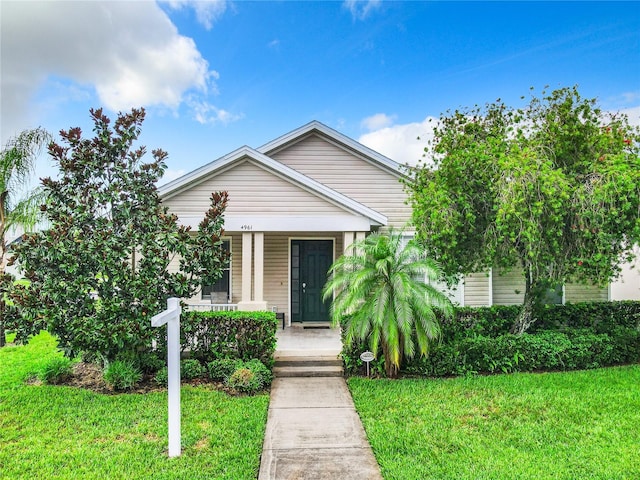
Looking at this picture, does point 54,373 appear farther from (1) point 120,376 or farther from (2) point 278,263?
(2) point 278,263

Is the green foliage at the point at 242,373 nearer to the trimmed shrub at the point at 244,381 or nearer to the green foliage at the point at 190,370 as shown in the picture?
the trimmed shrub at the point at 244,381

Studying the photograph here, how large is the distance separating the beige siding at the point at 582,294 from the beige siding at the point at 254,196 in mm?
7937

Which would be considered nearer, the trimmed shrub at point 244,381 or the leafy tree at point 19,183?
the trimmed shrub at point 244,381

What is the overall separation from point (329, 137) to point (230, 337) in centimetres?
718

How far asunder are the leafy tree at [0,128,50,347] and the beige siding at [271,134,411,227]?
6235 mm

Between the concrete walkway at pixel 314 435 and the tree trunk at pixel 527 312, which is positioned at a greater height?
the tree trunk at pixel 527 312

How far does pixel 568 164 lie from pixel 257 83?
1147 centimetres

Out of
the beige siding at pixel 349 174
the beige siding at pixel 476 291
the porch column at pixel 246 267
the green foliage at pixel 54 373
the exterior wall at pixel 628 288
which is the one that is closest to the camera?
the green foliage at pixel 54 373

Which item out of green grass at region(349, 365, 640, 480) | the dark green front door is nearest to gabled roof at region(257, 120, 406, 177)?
the dark green front door

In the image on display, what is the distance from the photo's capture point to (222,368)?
6840 millimetres

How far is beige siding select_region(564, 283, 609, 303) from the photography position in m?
12.0

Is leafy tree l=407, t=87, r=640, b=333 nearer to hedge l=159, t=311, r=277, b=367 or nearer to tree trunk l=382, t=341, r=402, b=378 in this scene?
tree trunk l=382, t=341, r=402, b=378

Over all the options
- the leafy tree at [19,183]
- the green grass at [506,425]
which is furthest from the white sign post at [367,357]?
the leafy tree at [19,183]

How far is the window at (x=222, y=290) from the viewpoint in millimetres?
11016
